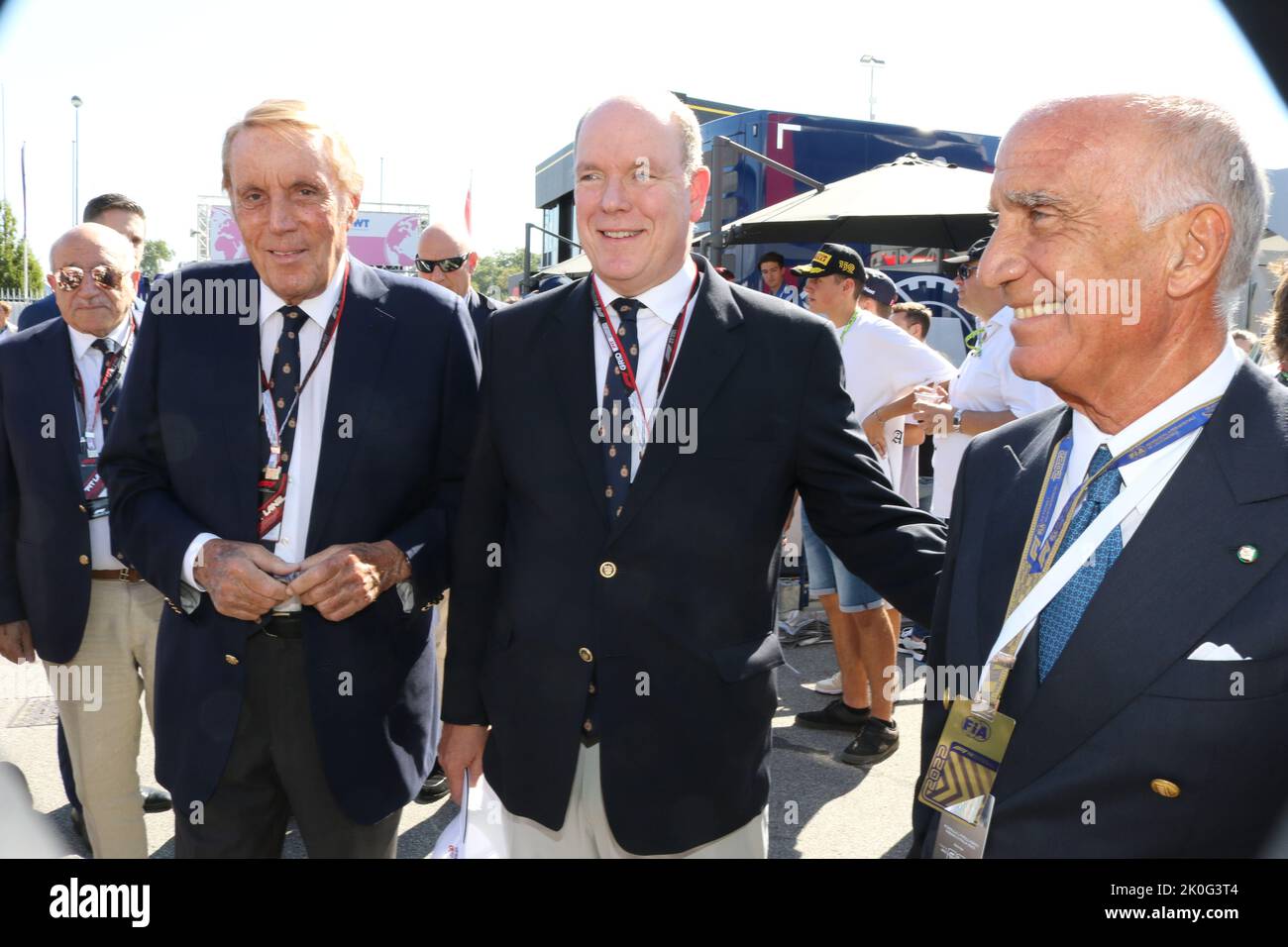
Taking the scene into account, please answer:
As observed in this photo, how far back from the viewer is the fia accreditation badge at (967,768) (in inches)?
59.2

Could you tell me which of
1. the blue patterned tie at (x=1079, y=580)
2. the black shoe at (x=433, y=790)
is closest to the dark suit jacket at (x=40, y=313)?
the black shoe at (x=433, y=790)

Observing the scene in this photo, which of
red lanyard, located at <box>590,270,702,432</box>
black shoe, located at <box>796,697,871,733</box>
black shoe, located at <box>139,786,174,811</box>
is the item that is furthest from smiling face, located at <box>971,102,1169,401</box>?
black shoe, located at <box>139,786,174,811</box>

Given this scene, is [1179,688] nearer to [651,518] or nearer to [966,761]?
[966,761]

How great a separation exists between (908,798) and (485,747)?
2880 mm

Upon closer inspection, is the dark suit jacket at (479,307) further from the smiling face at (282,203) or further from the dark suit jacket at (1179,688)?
the dark suit jacket at (1179,688)

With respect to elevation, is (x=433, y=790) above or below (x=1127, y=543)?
below

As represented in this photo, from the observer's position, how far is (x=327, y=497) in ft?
7.65

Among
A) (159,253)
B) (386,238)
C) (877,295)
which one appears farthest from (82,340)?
(159,253)

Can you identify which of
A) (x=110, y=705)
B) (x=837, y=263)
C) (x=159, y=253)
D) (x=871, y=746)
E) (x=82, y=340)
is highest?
(x=159, y=253)

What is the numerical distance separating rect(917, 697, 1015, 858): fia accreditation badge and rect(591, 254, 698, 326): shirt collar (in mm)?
1042

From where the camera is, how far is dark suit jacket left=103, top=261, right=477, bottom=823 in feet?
7.57

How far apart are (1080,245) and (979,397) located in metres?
3.15

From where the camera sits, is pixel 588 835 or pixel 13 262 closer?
pixel 588 835
